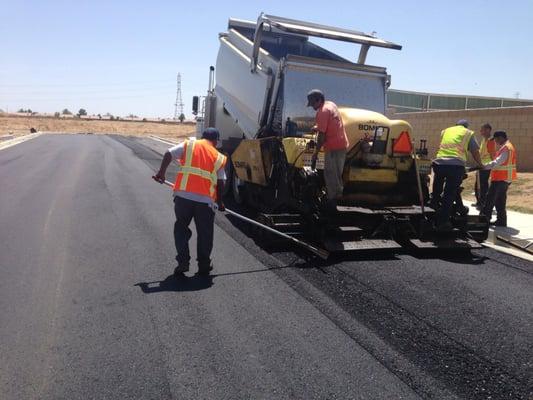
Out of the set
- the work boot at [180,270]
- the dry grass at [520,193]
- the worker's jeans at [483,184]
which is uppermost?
the worker's jeans at [483,184]

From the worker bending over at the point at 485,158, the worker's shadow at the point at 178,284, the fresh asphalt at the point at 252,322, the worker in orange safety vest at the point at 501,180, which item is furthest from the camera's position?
the worker bending over at the point at 485,158

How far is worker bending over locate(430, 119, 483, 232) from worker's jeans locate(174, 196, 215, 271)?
128 inches

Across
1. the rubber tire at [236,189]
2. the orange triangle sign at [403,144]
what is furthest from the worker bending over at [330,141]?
the rubber tire at [236,189]

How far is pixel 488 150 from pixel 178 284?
6.97m

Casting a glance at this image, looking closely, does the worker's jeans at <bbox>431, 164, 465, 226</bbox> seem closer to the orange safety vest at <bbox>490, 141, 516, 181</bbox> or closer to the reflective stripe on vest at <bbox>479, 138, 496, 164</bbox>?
the orange safety vest at <bbox>490, 141, 516, 181</bbox>

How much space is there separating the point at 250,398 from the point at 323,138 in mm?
4057

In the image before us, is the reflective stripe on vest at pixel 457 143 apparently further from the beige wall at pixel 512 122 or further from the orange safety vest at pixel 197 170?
the beige wall at pixel 512 122

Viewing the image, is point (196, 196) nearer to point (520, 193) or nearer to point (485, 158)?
point (485, 158)

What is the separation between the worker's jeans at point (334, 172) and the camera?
678cm

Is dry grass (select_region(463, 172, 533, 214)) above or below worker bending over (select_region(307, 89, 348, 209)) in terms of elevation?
below

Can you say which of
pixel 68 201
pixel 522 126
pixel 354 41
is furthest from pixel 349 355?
pixel 522 126

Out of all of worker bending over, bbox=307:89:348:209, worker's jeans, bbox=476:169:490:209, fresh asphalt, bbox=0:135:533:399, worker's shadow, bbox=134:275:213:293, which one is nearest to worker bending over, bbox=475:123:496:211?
worker's jeans, bbox=476:169:490:209

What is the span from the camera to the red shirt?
6.64m

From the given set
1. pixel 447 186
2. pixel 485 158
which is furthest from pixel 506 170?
pixel 447 186
